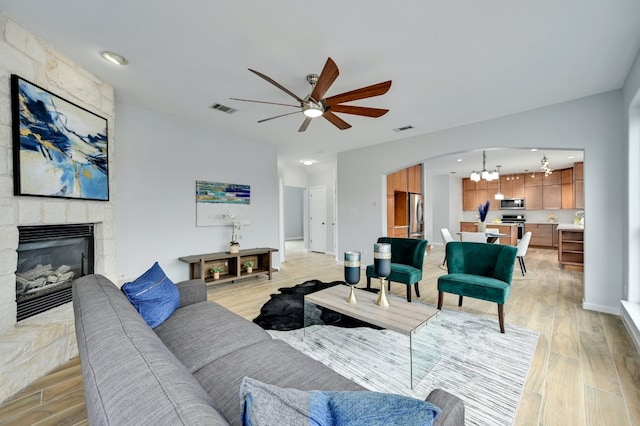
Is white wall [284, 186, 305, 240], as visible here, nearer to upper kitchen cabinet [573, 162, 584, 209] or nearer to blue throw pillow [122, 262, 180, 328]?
upper kitchen cabinet [573, 162, 584, 209]

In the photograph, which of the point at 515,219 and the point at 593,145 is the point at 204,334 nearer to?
the point at 593,145

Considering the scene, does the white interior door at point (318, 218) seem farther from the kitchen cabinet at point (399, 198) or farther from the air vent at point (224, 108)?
the air vent at point (224, 108)

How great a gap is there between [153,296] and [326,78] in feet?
6.75

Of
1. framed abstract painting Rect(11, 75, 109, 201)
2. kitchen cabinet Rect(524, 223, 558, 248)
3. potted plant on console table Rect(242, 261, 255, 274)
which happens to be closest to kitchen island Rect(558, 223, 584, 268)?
kitchen cabinet Rect(524, 223, 558, 248)

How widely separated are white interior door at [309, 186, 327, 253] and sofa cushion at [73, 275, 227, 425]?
7048 millimetres

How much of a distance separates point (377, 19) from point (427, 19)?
0.37 m

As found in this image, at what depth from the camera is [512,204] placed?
29.6 feet

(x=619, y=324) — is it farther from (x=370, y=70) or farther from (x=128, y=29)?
(x=128, y=29)

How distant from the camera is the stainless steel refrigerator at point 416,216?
6.76 metres

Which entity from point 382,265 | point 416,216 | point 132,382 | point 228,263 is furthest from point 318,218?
point 132,382

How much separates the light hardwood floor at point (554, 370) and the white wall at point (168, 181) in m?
0.97

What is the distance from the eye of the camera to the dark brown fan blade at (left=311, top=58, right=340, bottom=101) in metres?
2.02

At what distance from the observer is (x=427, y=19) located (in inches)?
80.4

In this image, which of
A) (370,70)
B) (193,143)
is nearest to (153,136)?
(193,143)
